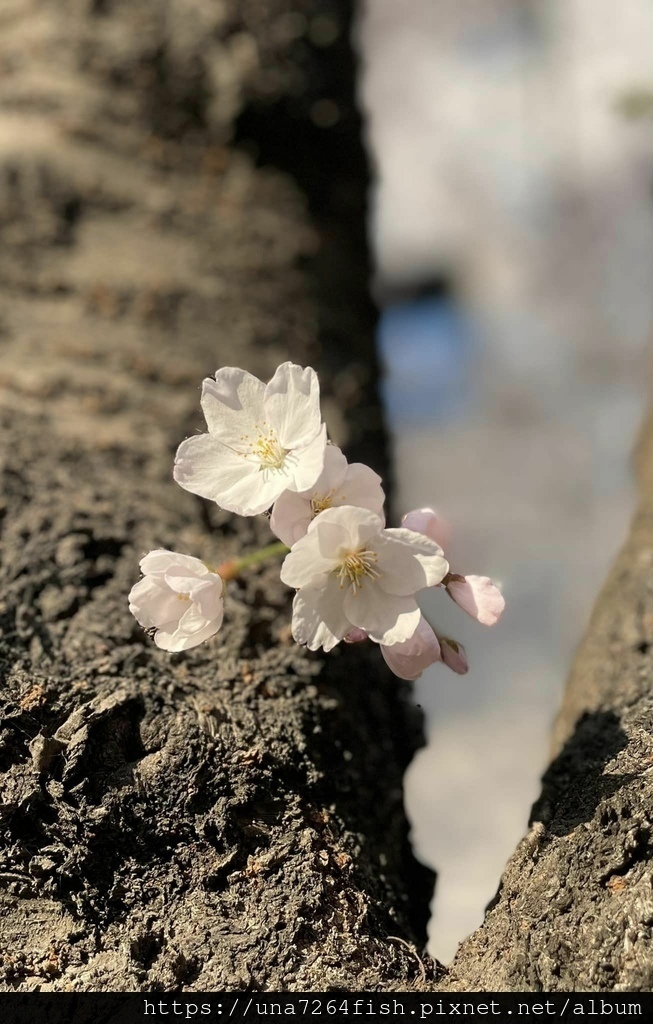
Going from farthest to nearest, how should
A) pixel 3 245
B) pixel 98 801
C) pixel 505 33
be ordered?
1. pixel 505 33
2. pixel 3 245
3. pixel 98 801

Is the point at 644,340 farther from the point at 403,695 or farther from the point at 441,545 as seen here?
the point at 441,545

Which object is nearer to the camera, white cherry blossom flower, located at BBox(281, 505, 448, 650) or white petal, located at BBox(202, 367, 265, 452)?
white cherry blossom flower, located at BBox(281, 505, 448, 650)

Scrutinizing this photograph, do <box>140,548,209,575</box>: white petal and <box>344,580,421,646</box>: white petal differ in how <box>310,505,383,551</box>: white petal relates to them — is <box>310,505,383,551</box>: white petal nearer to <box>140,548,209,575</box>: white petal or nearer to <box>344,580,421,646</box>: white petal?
<box>344,580,421,646</box>: white petal

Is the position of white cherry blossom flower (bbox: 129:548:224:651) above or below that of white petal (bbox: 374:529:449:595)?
below

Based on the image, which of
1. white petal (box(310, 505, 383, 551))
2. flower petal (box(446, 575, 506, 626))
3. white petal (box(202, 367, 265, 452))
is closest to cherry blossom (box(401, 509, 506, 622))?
flower petal (box(446, 575, 506, 626))

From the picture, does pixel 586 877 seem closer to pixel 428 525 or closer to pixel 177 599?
pixel 428 525

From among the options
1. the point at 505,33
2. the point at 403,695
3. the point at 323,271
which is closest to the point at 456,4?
the point at 505,33
